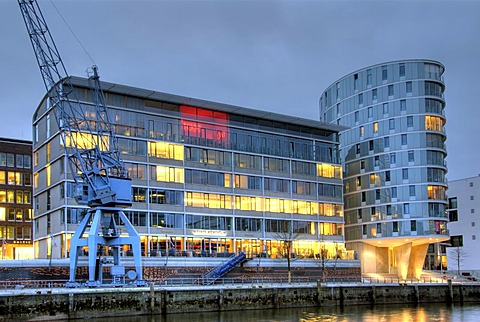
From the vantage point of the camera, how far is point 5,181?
124 metres

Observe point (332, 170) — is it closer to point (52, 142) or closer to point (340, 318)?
point (52, 142)

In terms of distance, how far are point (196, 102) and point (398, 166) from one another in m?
36.2

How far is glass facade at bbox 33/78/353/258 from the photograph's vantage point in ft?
307

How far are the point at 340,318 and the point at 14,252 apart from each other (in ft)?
256

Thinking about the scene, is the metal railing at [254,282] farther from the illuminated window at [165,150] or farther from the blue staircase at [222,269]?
the illuminated window at [165,150]

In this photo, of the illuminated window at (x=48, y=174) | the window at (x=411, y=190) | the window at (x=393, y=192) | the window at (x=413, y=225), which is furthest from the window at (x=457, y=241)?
the illuminated window at (x=48, y=174)

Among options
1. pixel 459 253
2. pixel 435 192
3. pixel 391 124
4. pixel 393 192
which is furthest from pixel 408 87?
pixel 459 253

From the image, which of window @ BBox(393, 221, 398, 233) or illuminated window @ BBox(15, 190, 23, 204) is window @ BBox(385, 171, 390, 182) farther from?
illuminated window @ BBox(15, 190, 23, 204)

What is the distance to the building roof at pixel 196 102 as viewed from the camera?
91.7 meters

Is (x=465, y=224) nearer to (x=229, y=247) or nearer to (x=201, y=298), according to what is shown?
(x=229, y=247)

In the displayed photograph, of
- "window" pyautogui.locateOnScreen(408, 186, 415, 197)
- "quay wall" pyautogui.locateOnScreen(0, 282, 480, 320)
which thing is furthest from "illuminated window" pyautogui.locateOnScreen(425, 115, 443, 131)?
"quay wall" pyautogui.locateOnScreen(0, 282, 480, 320)

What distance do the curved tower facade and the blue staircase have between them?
30.3 metres

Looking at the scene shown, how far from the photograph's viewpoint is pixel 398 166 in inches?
4476

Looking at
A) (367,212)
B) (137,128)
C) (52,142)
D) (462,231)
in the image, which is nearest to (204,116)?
(137,128)
